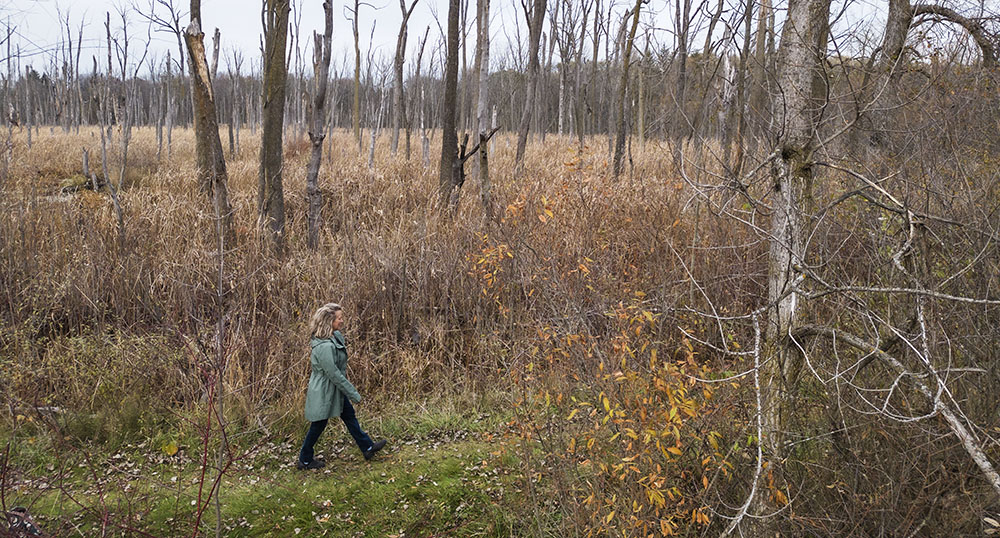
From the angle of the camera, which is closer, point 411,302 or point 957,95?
point 957,95

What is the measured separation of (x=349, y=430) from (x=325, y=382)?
1.49 ft

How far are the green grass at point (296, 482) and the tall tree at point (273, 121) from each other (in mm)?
3263

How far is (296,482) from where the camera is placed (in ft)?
14.2

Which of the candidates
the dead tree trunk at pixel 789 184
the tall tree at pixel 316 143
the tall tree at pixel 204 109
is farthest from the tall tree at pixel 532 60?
the dead tree trunk at pixel 789 184

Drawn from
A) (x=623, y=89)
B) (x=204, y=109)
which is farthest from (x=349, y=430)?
(x=623, y=89)

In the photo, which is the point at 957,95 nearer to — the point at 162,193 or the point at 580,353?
the point at 580,353

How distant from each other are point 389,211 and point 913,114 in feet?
20.8

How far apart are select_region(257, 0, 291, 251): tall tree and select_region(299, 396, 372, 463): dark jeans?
3526 millimetres

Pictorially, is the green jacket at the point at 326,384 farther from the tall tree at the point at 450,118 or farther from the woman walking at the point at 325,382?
the tall tree at the point at 450,118

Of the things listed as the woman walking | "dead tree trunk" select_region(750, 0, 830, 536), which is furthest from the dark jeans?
"dead tree trunk" select_region(750, 0, 830, 536)

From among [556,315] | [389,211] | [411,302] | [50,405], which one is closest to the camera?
[556,315]

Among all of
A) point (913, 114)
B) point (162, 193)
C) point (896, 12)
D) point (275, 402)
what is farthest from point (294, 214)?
point (896, 12)

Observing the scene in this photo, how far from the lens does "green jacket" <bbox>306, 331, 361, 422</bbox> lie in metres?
4.28

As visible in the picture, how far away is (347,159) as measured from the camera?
12836 millimetres
